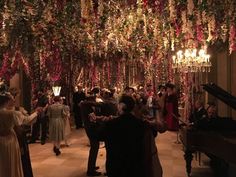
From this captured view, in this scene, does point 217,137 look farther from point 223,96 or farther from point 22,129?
point 22,129

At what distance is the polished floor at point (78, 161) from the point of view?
834 cm

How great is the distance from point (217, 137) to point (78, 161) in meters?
4.11

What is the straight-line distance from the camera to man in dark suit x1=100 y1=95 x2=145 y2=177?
419cm

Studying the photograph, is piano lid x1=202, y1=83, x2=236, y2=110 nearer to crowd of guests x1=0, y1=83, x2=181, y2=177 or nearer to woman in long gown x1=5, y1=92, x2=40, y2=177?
crowd of guests x1=0, y1=83, x2=181, y2=177

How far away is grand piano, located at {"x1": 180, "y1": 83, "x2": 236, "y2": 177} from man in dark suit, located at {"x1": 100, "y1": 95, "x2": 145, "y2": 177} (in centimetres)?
197

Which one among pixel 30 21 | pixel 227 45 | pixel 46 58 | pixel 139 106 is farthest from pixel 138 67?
pixel 139 106

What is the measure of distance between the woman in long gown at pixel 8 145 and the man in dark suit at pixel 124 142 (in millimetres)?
2223

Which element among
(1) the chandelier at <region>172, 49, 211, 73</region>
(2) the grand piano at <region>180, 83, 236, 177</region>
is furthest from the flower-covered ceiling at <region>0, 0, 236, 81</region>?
(2) the grand piano at <region>180, 83, 236, 177</region>

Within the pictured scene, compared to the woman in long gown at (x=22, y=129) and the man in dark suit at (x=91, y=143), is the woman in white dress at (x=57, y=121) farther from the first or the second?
the woman in long gown at (x=22, y=129)

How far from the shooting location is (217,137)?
6.35 meters

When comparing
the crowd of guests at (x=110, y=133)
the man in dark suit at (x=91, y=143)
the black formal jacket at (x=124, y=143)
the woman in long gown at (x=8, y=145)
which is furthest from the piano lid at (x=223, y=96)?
the woman in long gown at (x=8, y=145)

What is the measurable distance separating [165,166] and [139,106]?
370 centimetres

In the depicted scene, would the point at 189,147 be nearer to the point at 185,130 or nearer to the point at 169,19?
the point at 185,130

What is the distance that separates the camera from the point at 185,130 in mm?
7434
